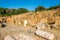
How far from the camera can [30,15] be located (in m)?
21.0

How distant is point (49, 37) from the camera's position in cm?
1164

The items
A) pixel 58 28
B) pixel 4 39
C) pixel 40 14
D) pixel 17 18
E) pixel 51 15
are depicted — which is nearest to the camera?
pixel 4 39

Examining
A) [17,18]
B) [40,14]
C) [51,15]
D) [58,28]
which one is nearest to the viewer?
[58,28]

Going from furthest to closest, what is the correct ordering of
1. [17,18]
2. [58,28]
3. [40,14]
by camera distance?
[17,18], [40,14], [58,28]

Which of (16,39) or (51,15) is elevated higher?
(51,15)

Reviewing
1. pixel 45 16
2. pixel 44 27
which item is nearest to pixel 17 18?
pixel 45 16

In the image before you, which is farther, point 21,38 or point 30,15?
point 30,15

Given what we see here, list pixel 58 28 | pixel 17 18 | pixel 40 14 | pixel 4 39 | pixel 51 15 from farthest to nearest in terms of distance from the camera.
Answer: pixel 17 18
pixel 40 14
pixel 51 15
pixel 58 28
pixel 4 39

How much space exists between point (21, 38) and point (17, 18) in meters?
11.1

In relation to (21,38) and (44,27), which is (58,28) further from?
(21,38)

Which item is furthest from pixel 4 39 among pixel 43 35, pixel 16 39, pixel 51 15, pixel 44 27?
pixel 51 15

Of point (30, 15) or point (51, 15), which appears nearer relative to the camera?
point (51, 15)

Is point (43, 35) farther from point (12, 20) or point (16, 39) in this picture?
point (12, 20)

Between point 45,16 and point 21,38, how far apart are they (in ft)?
27.0
